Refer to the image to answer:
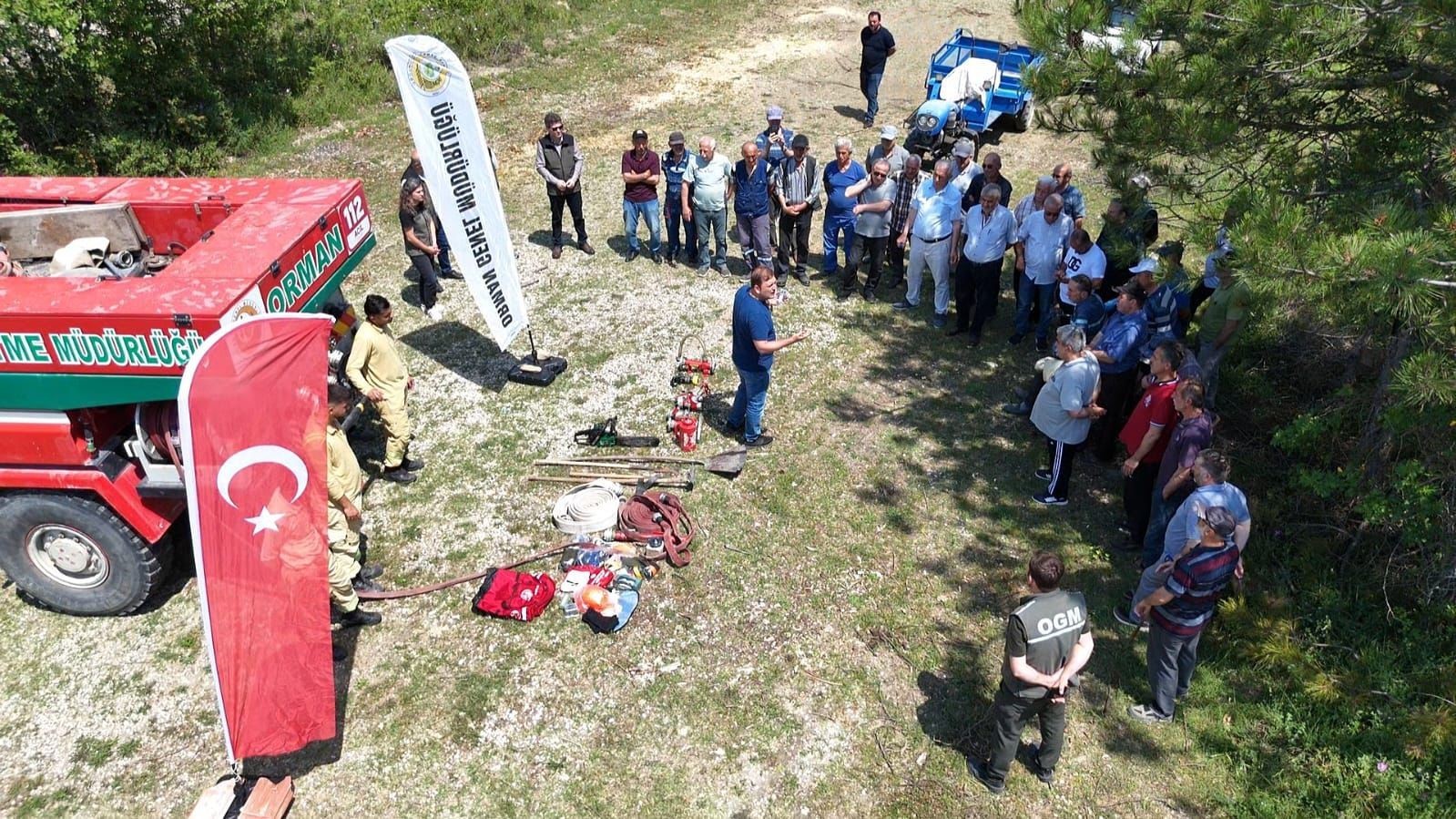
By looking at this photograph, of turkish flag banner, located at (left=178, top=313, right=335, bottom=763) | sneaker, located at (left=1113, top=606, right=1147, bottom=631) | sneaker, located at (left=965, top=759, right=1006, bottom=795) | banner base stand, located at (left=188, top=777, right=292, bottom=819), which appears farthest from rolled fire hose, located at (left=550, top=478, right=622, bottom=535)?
sneaker, located at (left=1113, top=606, right=1147, bottom=631)

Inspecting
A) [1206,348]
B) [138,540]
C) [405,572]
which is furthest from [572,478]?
[1206,348]

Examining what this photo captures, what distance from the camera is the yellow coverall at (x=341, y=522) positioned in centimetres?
599

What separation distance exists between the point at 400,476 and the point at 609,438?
1.92 metres

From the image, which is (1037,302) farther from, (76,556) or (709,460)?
(76,556)

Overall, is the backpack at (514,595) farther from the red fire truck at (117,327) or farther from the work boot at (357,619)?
the red fire truck at (117,327)

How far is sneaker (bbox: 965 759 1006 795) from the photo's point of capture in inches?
211

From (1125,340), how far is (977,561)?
2298 mm

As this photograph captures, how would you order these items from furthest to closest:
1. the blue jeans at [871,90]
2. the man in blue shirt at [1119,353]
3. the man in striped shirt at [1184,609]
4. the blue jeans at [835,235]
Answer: the blue jeans at [871,90]
the blue jeans at [835,235]
the man in blue shirt at [1119,353]
the man in striped shirt at [1184,609]

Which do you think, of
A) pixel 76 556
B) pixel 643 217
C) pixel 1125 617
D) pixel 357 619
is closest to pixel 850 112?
pixel 643 217

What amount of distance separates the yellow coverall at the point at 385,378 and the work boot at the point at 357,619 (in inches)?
64.1

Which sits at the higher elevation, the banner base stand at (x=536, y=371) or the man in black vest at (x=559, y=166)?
the man in black vest at (x=559, y=166)

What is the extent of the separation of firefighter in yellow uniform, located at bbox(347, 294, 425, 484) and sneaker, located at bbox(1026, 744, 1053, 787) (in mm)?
5576

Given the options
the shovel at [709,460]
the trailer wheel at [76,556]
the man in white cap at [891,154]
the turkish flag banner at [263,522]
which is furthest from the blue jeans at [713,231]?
the trailer wheel at [76,556]

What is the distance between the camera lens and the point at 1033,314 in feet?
32.4
